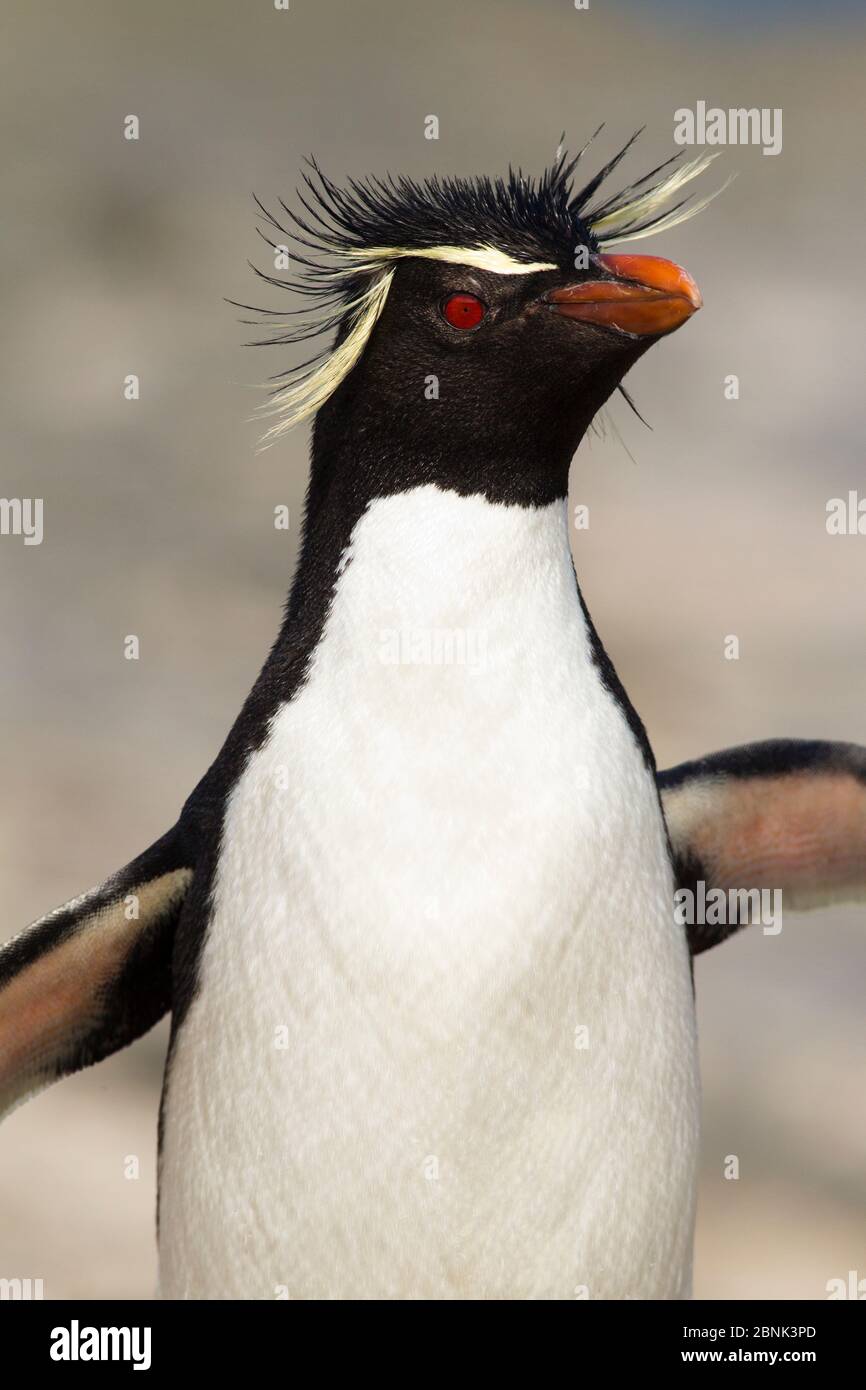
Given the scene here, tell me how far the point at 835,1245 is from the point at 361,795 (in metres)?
2.32

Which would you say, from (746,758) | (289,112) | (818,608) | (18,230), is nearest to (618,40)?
(289,112)

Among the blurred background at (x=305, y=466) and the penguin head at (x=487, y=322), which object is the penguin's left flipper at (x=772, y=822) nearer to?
the penguin head at (x=487, y=322)

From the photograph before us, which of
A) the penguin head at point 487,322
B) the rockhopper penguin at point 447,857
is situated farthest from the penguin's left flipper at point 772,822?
the penguin head at point 487,322

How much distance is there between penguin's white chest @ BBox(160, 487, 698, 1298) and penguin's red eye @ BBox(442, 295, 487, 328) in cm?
15

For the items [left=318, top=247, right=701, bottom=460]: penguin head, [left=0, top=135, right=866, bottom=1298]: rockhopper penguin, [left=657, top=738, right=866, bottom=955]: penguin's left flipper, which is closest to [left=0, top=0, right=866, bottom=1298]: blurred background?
[left=657, top=738, right=866, bottom=955]: penguin's left flipper

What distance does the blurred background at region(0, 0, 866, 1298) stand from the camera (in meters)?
3.53

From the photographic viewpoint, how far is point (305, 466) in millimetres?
5516

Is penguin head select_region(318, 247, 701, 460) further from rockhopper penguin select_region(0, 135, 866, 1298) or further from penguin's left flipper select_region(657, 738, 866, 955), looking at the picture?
penguin's left flipper select_region(657, 738, 866, 955)

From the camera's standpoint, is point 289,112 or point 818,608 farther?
point 289,112

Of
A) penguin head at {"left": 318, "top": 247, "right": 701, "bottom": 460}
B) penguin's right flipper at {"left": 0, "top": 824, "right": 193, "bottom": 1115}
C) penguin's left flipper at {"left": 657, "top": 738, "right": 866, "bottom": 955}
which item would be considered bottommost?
penguin's right flipper at {"left": 0, "top": 824, "right": 193, "bottom": 1115}

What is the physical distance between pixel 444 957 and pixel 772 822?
0.59m

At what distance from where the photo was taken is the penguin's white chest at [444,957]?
136 centimetres
